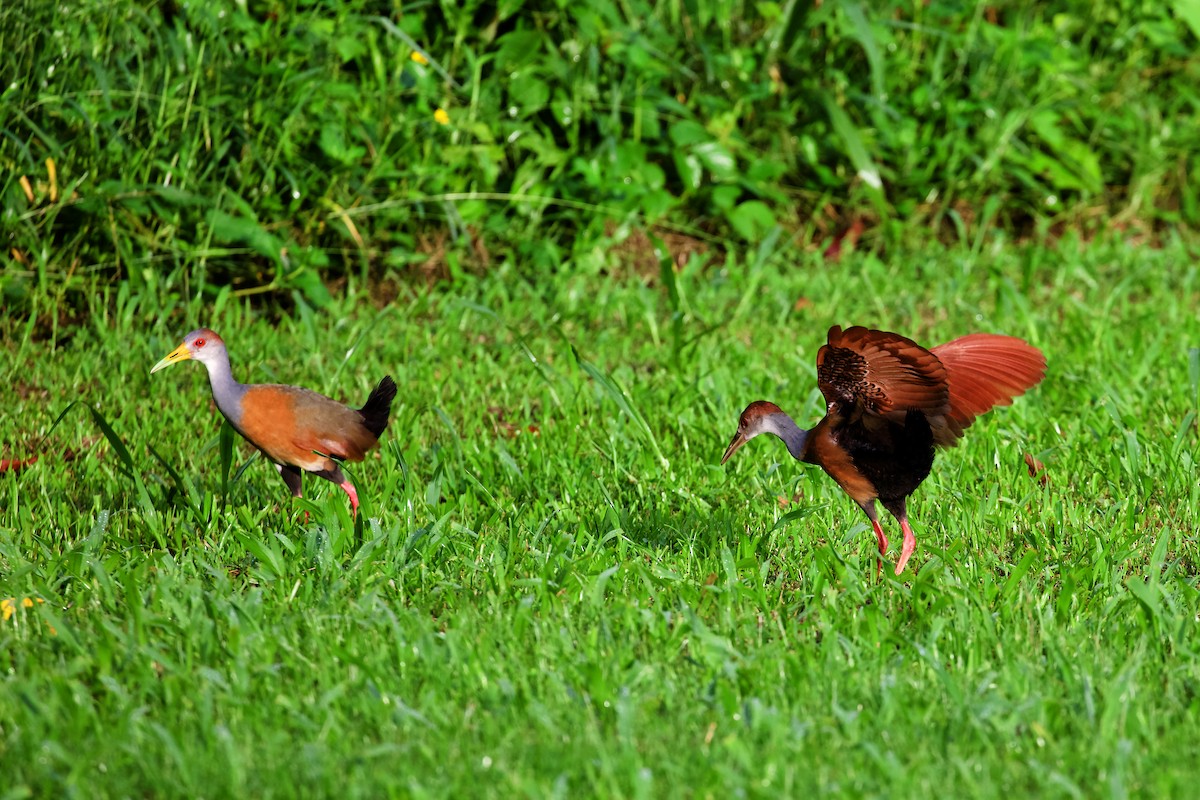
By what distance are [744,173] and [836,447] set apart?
364 cm

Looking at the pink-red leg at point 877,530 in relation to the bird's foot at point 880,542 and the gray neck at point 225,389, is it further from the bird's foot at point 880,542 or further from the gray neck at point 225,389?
the gray neck at point 225,389

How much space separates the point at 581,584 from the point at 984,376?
4.08 feet

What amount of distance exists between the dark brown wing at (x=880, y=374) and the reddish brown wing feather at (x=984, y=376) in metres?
0.10

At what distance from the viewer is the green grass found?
289cm

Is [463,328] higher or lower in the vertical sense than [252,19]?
lower

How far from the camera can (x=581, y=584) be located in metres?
3.71

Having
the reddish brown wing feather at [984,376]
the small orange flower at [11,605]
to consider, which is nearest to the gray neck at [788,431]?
the reddish brown wing feather at [984,376]

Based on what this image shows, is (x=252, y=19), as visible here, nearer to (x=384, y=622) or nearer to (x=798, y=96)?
(x=798, y=96)

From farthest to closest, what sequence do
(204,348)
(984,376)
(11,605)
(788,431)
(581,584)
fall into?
(204,348) → (788,431) → (984,376) → (581,584) → (11,605)

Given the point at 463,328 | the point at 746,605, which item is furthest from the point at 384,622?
the point at 463,328

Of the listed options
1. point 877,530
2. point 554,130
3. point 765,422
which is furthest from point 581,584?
point 554,130

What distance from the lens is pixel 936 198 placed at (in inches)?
301

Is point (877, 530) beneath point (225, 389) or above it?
beneath

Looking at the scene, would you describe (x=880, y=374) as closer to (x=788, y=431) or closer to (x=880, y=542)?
(x=788, y=431)
